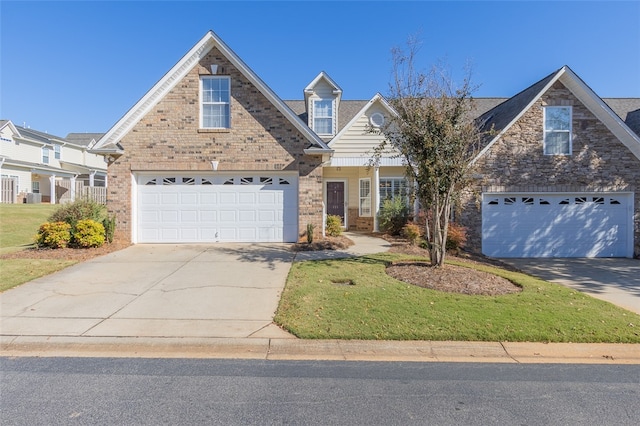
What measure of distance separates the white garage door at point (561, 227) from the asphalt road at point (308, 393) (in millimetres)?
8807

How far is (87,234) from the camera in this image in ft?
34.6

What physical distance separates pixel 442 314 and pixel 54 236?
36.7 feet

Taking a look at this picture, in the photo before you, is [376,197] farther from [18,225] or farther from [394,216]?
[18,225]

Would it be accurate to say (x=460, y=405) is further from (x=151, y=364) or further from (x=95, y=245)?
(x=95, y=245)

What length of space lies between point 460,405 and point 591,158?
498 inches

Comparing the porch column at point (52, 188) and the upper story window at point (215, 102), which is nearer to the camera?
the upper story window at point (215, 102)

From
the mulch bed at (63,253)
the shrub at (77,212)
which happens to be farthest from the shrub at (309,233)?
the shrub at (77,212)

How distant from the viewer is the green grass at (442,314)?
4809 millimetres

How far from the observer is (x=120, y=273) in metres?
8.13

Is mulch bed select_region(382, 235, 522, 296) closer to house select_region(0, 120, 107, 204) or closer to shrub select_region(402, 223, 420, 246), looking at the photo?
shrub select_region(402, 223, 420, 246)

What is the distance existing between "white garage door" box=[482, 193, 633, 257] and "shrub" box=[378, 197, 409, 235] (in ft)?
11.3

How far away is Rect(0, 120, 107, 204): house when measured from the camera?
25156mm

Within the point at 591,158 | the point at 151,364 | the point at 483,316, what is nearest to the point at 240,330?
the point at 151,364

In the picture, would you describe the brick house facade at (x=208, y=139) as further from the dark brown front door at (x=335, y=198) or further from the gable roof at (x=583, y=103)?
the gable roof at (x=583, y=103)
